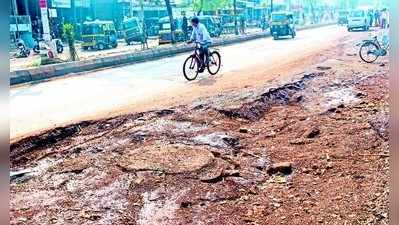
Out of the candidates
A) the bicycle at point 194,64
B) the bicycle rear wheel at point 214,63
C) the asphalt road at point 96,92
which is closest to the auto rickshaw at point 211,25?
the asphalt road at point 96,92

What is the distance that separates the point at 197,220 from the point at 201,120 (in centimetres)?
299

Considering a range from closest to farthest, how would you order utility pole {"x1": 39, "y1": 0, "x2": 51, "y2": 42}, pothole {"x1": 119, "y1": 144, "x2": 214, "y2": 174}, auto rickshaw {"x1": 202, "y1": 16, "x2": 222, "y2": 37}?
pothole {"x1": 119, "y1": 144, "x2": 214, "y2": 174}, utility pole {"x1": 39, "y1": 0, "x2": 51, "y2": 42}, auto rickshaw {"x1": 202, "y1": 16, "x2": 222, "y2": 37}

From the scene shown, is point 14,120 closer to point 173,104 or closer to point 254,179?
point 173,104

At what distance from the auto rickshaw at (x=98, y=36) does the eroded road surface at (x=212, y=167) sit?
19.5 metres

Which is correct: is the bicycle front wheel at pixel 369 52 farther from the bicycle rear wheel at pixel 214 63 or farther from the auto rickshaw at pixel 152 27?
the auto rickshaw at pixel 152 27

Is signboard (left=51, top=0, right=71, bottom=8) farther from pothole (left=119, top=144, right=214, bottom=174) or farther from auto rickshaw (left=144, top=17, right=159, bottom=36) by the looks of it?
pothole (left=119, top=144, right=214, bottom=174)

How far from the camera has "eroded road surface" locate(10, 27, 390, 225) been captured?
3.65 metres

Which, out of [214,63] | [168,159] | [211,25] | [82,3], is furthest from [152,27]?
[168,159]

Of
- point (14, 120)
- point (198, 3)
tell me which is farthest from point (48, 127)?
point (198, 3)

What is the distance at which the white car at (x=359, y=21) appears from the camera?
110 ft

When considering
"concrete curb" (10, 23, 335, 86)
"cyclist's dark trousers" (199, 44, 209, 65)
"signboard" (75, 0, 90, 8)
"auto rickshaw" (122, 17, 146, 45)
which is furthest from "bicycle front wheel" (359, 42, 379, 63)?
"signboard" (75, 0, 90, 8)

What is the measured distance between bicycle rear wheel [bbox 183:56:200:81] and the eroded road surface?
3425mm

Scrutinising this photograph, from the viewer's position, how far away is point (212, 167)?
4602 mm

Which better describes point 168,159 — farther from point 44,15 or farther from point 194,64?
point 44,15
